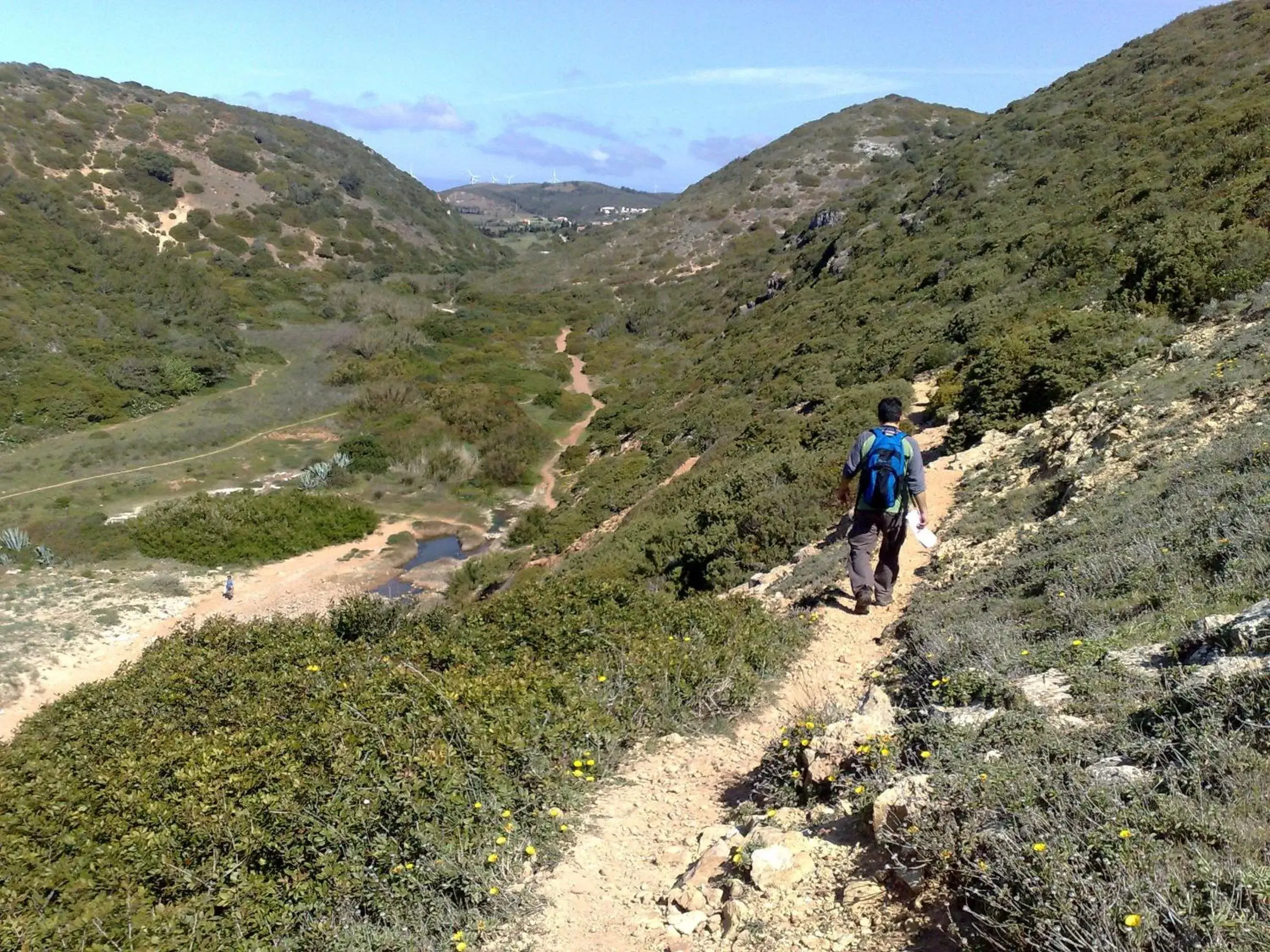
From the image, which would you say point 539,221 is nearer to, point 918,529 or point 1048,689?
point 918,529

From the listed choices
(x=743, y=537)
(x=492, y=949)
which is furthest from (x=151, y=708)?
(x=743, y=537)

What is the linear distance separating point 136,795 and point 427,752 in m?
2.24

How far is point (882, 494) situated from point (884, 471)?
0.81ft

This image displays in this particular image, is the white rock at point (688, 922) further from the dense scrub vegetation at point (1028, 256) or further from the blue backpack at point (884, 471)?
the dense scrub vegetation at point (1028, 256)

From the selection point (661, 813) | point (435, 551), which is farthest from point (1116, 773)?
point (435, 551)

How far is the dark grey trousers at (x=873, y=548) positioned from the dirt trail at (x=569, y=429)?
2033 cm

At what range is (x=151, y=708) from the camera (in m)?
7.93

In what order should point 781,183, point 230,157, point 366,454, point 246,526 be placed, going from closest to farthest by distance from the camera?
point 246,526 < point 366,454 < point 781,183 < point 230,157

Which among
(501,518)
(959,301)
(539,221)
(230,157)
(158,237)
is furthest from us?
(539,221)

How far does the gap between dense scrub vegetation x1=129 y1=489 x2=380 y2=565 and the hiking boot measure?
2141 centimetres

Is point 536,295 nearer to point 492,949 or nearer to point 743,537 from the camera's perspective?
point 743,537

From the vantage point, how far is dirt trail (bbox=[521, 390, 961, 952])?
373cm

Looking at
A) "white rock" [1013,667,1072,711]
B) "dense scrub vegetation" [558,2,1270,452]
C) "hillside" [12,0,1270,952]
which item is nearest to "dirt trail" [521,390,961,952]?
"hillside" [12,0,1270,952]

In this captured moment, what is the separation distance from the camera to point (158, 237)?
62406mm
